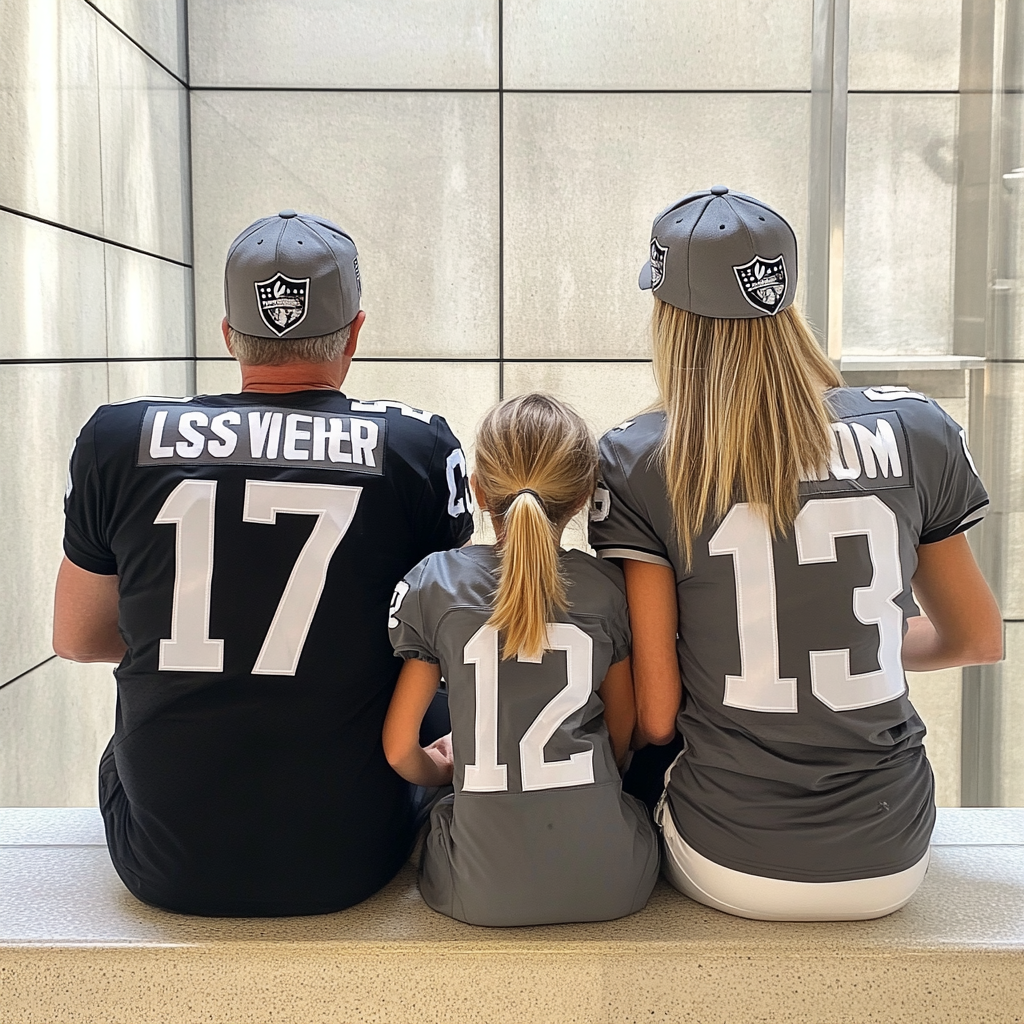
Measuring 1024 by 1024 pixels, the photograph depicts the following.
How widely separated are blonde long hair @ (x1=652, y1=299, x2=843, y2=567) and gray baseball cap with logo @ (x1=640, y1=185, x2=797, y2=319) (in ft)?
0.07

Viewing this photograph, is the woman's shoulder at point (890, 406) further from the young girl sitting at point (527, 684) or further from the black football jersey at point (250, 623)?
the black football jersey at point (250, 623)

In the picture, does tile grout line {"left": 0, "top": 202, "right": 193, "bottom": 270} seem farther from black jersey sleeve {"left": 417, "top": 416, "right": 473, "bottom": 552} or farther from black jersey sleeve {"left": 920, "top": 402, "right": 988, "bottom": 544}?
black jersey sleeve {"left": 920, "top": 402, "right": 988, "bottom": 544}

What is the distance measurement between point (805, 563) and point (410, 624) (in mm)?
502

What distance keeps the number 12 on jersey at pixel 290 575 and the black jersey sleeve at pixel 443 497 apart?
0.37ft

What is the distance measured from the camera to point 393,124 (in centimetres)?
353

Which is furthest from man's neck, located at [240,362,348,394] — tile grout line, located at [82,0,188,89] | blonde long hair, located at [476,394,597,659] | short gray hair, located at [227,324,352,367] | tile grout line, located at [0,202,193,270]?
tile grout line, located at [82,0,188,89]

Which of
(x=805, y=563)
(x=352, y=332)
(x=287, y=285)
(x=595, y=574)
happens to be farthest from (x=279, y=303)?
(x=805, y=563)

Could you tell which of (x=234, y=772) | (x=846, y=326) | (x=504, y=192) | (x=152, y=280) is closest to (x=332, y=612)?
(x=234, y=772)

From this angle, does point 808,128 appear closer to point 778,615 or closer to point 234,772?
point 778,615

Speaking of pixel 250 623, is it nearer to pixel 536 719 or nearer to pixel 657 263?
pixel 536 719

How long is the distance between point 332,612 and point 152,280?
220cm

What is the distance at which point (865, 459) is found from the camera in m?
1.32

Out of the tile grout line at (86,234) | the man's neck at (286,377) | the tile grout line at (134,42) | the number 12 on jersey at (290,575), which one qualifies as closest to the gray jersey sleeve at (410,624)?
the number 12 on jersey at (290,575)

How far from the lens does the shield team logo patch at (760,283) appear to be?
1339 millimetres
